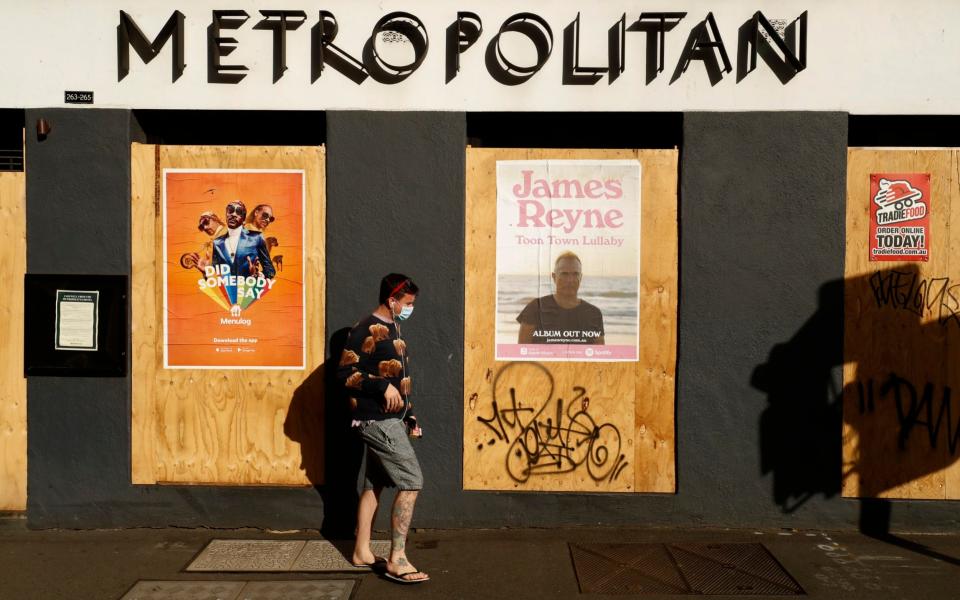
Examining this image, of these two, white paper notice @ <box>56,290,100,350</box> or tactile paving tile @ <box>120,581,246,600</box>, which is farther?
white paper notice @ <box>56,290,100,350</box>

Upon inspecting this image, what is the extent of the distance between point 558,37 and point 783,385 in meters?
3.29

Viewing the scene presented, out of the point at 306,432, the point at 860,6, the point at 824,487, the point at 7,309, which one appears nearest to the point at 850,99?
the point at 860,6

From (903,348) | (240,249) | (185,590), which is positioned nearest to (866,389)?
(903,348)

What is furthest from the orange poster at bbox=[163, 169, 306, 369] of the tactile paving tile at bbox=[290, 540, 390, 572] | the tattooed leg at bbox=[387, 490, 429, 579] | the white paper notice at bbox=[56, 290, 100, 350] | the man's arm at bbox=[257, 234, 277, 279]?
the tattooed leg at bbox=[387, 490, 429, 579]

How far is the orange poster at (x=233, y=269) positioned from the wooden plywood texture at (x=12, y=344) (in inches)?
45.2

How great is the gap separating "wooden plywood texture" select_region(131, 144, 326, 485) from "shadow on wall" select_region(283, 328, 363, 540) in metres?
0.01

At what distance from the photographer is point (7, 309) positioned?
6355mm

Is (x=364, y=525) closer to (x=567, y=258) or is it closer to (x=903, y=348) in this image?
(x=567, y=258)

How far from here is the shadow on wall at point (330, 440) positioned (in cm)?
627

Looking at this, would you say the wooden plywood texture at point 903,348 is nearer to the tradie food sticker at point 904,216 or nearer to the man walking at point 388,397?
the tradie food sticker at point 904,216

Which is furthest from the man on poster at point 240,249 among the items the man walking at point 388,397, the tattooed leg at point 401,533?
the tattooed leg at point 401,533

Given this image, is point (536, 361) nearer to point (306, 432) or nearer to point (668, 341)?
point (668, 341)

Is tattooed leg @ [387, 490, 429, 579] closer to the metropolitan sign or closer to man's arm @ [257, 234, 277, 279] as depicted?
man's arm @ [257, 234, 277, 279]

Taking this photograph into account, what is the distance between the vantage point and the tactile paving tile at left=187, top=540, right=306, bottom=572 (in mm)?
5543
